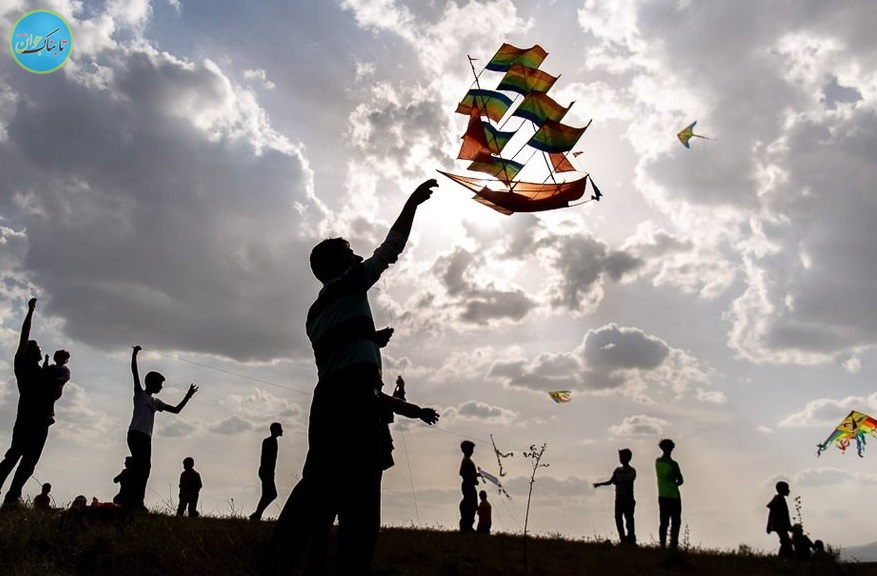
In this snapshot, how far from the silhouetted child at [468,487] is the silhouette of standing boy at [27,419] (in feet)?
23.2

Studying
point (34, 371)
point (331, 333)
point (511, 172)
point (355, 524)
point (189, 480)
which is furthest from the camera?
point (189, 480)

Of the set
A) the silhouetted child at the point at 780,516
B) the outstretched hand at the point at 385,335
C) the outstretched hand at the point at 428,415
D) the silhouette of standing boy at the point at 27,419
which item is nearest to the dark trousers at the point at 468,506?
the silhouetted child at the point at 780,516

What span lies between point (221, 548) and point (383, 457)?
3.70 metres

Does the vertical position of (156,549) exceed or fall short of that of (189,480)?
it falls short

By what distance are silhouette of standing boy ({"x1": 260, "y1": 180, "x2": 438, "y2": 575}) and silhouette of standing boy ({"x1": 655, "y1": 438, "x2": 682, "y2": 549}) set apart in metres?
9.28

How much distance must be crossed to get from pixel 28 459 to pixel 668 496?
940cm

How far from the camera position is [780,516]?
11.8 meters

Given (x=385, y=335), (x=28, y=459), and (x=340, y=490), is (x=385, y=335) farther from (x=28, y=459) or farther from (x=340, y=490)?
(x=28, y=459)

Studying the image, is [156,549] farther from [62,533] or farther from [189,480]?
[189,480]

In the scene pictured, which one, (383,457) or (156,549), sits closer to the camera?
(383,457)

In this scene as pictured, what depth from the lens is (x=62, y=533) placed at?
727cm

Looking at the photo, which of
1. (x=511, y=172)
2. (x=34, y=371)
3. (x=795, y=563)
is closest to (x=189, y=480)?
(x=34, y=371)

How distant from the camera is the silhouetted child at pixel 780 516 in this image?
38.3 feet

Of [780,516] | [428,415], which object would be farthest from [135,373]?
[780,516]
